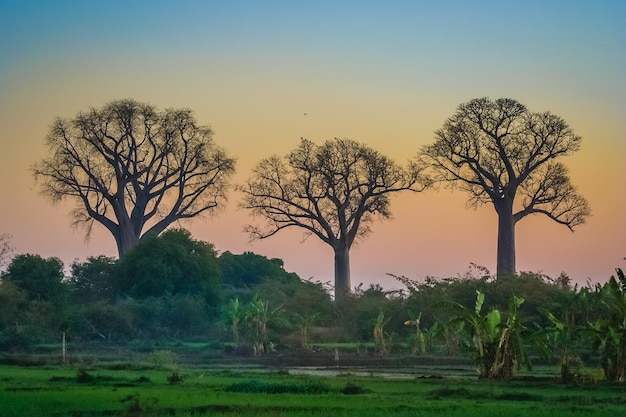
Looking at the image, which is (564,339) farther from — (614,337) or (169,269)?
(169,269)

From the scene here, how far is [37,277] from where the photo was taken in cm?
5122

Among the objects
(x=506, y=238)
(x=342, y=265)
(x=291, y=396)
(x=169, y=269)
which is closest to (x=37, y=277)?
(x=169, y=269)

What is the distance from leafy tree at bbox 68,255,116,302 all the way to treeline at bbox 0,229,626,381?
1.46 ft

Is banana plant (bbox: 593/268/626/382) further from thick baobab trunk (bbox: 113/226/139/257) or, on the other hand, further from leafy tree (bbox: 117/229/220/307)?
thick baobab trunk (bbox: 113/226/139/257)

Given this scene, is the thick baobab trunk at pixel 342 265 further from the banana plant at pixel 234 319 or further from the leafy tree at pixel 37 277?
the leafy tree at pixel 37 277

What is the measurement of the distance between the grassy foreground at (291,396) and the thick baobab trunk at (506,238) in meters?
23.5

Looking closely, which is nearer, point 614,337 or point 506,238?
point 614,337

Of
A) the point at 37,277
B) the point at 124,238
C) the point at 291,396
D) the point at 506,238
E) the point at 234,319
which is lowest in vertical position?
the point at 291,396

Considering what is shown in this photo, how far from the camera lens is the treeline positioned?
40750 mm

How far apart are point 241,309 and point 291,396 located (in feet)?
78.3

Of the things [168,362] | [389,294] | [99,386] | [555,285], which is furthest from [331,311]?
[99,386]

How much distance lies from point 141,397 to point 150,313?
31.5 meters

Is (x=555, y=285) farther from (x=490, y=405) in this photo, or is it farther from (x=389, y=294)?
(x=490, y=405)

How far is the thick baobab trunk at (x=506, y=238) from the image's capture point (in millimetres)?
51219
